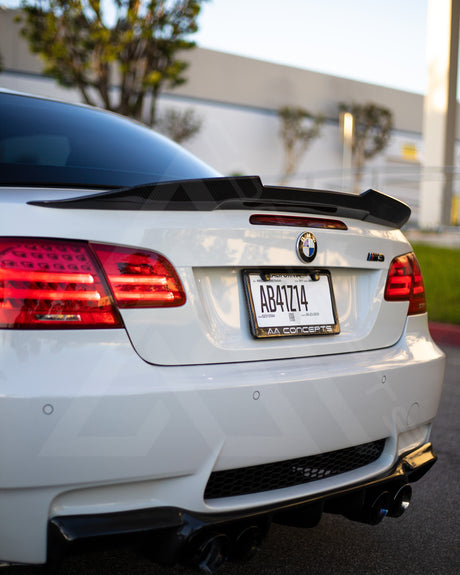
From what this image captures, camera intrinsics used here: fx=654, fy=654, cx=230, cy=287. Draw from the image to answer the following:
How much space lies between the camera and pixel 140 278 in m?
1.63

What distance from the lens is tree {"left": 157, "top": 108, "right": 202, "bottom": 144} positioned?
31.2m

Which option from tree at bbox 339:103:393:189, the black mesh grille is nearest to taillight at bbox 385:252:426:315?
the black mesh grille

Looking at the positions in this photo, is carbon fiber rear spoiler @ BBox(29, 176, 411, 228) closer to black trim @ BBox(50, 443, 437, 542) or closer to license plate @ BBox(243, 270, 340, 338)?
license plate @ BBox(243, 270, 340, 338)

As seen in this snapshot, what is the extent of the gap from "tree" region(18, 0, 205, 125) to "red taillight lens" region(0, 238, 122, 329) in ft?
45.6

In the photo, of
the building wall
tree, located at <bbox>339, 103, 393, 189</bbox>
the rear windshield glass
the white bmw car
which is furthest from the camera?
tree, located at <bbox>339, 103, 393, 189</bbox>

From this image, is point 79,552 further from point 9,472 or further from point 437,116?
point 437,116

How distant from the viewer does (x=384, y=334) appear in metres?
2.14

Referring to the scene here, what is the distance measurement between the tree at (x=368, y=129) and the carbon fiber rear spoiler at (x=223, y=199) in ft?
120

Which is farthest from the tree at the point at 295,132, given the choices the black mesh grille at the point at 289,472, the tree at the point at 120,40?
the black mesh grille at the point at 289,472

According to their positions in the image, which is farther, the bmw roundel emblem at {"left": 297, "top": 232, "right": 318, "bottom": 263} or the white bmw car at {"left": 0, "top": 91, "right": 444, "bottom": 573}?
the bmw roundel emblem at {"left": 297, "top": 232, "right": 318, "bottom": 263}

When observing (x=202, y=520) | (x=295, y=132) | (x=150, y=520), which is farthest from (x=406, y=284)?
(x=295, y=132)

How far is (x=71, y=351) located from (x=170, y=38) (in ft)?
49.5

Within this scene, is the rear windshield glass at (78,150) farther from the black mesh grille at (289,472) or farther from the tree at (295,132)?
the tree at (295,132)

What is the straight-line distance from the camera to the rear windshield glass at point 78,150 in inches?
83.4
